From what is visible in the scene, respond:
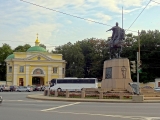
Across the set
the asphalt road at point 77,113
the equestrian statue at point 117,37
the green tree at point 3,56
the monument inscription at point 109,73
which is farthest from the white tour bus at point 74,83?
the green tree at point 3,56

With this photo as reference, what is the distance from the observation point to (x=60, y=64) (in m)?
85.3

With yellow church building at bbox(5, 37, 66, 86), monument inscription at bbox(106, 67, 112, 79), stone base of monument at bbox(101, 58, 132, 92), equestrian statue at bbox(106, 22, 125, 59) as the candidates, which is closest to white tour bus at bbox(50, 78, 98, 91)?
monument inscription at bbox(106, 67, 112, 79)

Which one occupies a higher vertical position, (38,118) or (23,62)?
(23,62)

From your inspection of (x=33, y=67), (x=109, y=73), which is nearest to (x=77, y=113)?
(x=109, y=73)

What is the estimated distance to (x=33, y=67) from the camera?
8406cm

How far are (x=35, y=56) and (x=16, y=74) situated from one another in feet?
24.0

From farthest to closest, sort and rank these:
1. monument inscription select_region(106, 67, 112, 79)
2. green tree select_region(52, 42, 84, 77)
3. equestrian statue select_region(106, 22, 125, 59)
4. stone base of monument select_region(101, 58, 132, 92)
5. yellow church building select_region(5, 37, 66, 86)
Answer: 1. green tree select_region(52, 42, 84, 77)
2. yellow church building select_region(5, 37, 66, 86)
3. equestrian statue select_region(106, 22, 125, 59)
4. monument inscription select_region(106, 67, 112, 79)
5. stone base of monument select_region(101, 58, 132, 92)

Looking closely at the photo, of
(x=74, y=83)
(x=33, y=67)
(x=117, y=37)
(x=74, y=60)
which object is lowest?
(x=74, y=83)

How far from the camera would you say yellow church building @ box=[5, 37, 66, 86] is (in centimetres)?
8350

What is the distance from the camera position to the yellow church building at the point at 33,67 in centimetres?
8350

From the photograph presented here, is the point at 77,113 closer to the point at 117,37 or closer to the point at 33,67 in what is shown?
the point at 117,37

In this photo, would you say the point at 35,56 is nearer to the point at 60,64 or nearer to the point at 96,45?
the point at 60,64

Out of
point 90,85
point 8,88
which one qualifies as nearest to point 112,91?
point 90,85

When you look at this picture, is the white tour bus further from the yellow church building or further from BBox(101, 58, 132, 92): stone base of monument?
BBox(101, 58, 132, 92): stone base of monument
